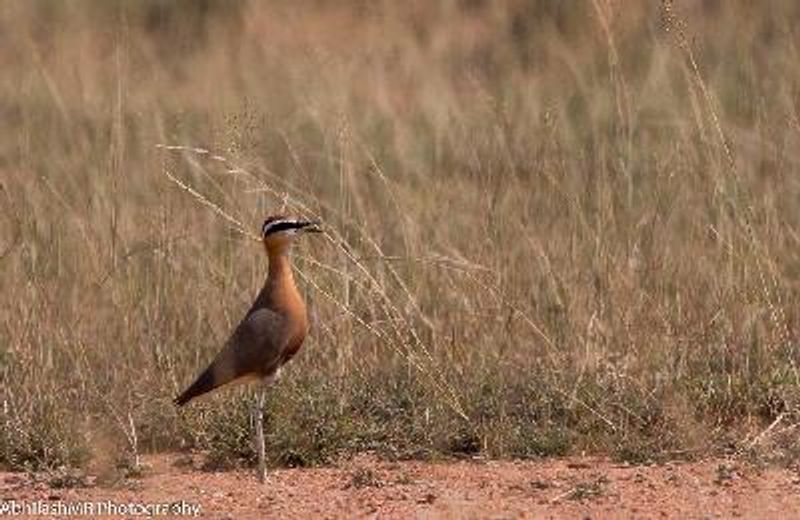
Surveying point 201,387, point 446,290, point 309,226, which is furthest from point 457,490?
point 446,290

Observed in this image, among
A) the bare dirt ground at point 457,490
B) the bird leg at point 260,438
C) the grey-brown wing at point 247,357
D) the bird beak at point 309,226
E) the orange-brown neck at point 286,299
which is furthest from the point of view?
the bird beak at point 309,226

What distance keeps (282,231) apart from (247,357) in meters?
0.58

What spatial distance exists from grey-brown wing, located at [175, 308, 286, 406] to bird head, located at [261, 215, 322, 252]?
0.35 metres

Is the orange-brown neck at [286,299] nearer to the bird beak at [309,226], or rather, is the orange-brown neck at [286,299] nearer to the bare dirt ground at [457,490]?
the bird beak at [309,226]

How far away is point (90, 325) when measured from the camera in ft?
27.7

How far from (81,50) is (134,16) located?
8.67 feet

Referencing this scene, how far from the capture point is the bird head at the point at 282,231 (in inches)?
298

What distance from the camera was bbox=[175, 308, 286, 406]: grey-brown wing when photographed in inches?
287

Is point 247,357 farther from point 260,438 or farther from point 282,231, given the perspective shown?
point 282,231

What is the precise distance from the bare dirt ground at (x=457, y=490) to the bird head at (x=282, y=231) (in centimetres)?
90

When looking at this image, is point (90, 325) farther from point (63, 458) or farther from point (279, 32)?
point (279, 32)

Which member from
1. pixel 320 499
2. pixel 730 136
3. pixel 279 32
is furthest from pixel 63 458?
pixel 279 32

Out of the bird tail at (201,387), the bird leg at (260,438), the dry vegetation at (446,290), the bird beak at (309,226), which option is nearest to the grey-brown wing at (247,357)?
the bird tail at (201,387)

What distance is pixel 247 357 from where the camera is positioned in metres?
7.29
